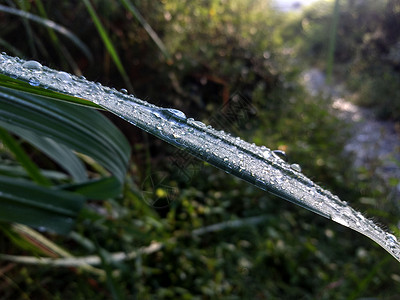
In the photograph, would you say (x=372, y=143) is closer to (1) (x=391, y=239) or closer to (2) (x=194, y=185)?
(2) (x=194, y=185)

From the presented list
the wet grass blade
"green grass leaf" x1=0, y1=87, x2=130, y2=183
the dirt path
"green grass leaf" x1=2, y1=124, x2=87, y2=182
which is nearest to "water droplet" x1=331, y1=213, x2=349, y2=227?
the wet grass blade

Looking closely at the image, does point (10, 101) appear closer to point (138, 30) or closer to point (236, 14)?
point (138, 30)

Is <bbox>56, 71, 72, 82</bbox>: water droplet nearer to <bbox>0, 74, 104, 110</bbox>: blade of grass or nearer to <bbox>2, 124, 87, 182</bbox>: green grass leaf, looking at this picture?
<bbox>0, 74, 104, 110</bbox>: blade of grass

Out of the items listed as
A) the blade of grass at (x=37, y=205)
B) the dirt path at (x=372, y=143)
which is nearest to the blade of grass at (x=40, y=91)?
the blade of grass at (x=37, y=205)

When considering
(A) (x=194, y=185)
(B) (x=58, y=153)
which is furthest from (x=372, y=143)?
(B) (x=58, y=153)

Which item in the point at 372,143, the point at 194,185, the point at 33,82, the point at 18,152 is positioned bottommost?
the point at 33,82

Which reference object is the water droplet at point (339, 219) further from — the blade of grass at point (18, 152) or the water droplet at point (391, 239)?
the blade of grass at point (18, 152)
